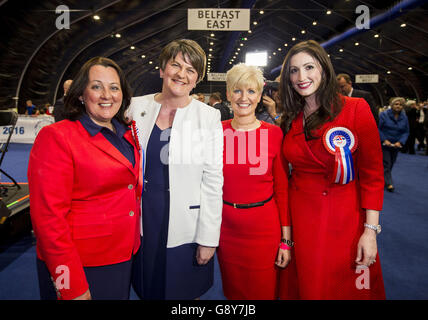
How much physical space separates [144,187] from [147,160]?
13 cm

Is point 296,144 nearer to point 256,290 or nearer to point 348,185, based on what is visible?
point 348,185

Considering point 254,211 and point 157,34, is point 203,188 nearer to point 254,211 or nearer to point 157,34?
point 254,211

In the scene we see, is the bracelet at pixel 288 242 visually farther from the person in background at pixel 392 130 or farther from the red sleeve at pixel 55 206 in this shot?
the person in background at pixel 392 130

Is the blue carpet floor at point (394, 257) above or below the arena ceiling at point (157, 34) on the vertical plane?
below

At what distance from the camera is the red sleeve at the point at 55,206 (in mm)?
966

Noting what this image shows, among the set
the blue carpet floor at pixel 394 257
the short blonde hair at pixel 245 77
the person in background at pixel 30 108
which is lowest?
the blue carpet floor at pixel 394 257

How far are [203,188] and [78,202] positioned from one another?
0.55 metres

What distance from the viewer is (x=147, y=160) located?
4.23ft

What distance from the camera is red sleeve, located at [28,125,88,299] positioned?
0.97 metres

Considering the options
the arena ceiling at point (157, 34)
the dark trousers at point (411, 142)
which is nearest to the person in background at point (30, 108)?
the arena ceiling at point (157, 34)

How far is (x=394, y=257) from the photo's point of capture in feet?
8.91

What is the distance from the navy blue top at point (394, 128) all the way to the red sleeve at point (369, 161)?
4.15 meters

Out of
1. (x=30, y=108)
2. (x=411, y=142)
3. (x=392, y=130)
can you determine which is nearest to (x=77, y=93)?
(x=392, y=130)

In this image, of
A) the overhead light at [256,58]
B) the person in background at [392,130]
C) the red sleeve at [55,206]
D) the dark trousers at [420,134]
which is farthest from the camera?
the dark trousers at [420,134]
